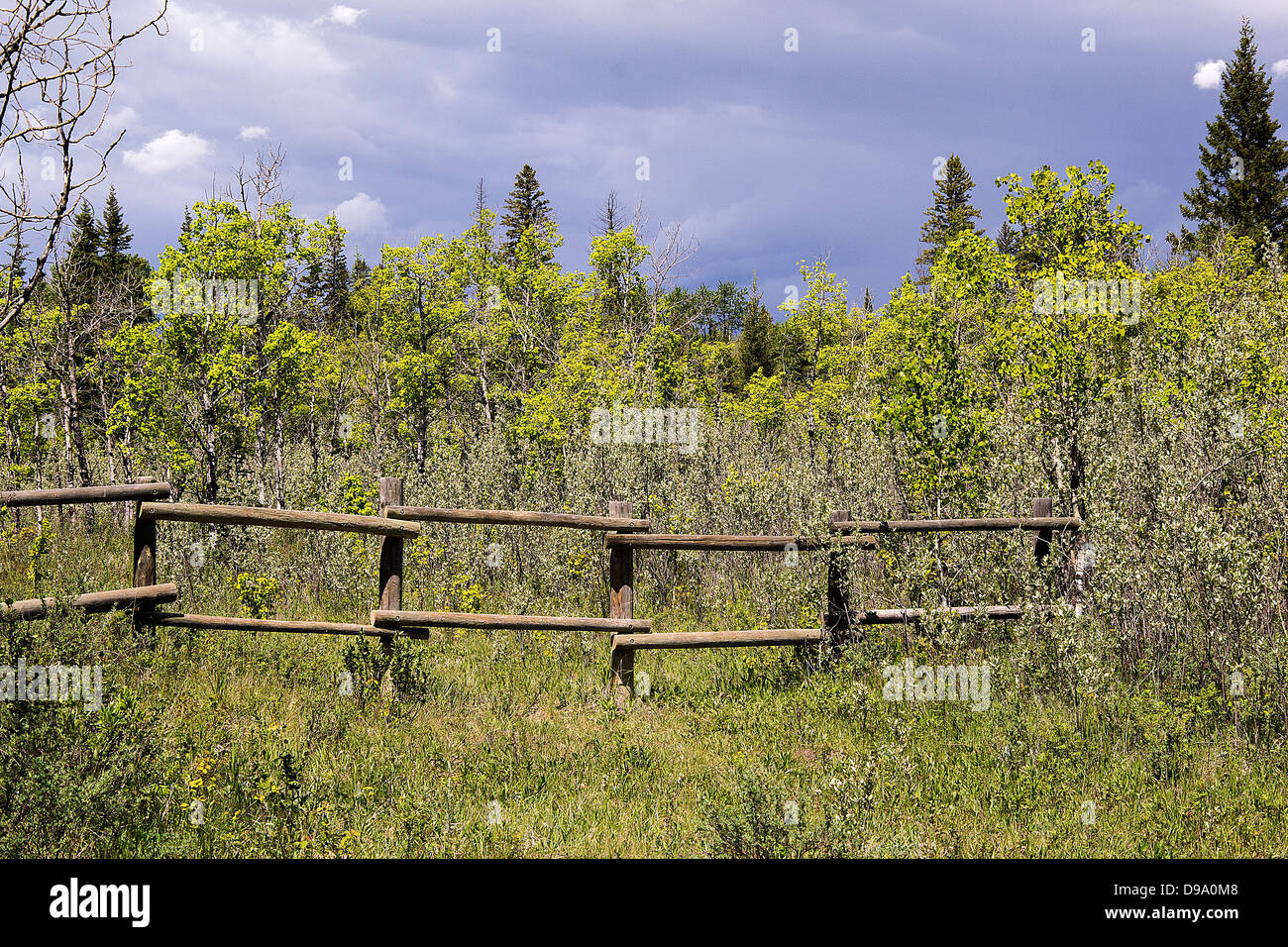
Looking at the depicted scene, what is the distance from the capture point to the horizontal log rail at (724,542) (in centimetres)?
716

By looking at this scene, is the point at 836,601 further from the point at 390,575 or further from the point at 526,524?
the point at 390,575

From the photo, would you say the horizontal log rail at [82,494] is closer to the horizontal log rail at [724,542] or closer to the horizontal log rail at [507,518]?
the horizontal log rail at [507,518]

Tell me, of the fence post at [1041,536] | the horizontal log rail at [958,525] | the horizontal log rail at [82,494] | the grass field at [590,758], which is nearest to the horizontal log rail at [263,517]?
the horizontal log rail at [82,494]

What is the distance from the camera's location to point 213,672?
6387mm

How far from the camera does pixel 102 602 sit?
6.09 m

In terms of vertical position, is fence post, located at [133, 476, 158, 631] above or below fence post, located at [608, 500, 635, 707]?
above

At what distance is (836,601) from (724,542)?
4.14ft

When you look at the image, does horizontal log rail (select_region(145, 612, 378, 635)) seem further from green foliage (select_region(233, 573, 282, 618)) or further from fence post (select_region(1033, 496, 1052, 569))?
fence post (select_region(1033, 496, 1052, 569))

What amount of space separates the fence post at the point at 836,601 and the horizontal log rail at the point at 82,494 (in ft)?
19.9

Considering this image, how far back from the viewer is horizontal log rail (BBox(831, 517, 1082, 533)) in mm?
7434

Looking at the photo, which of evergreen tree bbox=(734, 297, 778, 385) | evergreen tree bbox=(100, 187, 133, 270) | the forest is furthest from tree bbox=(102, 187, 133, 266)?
evergreen tree bbox=(734, 297, 778, 385)

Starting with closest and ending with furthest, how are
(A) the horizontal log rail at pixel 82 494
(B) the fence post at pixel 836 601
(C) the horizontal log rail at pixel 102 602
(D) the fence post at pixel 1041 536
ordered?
(C) the horizontal log rail at pixel 102 602 → (A) the horizontal log rail at pixel 82 494 → (B) the fence post at pixel 836 601 → (D) the fence post at pixel 1041 536
